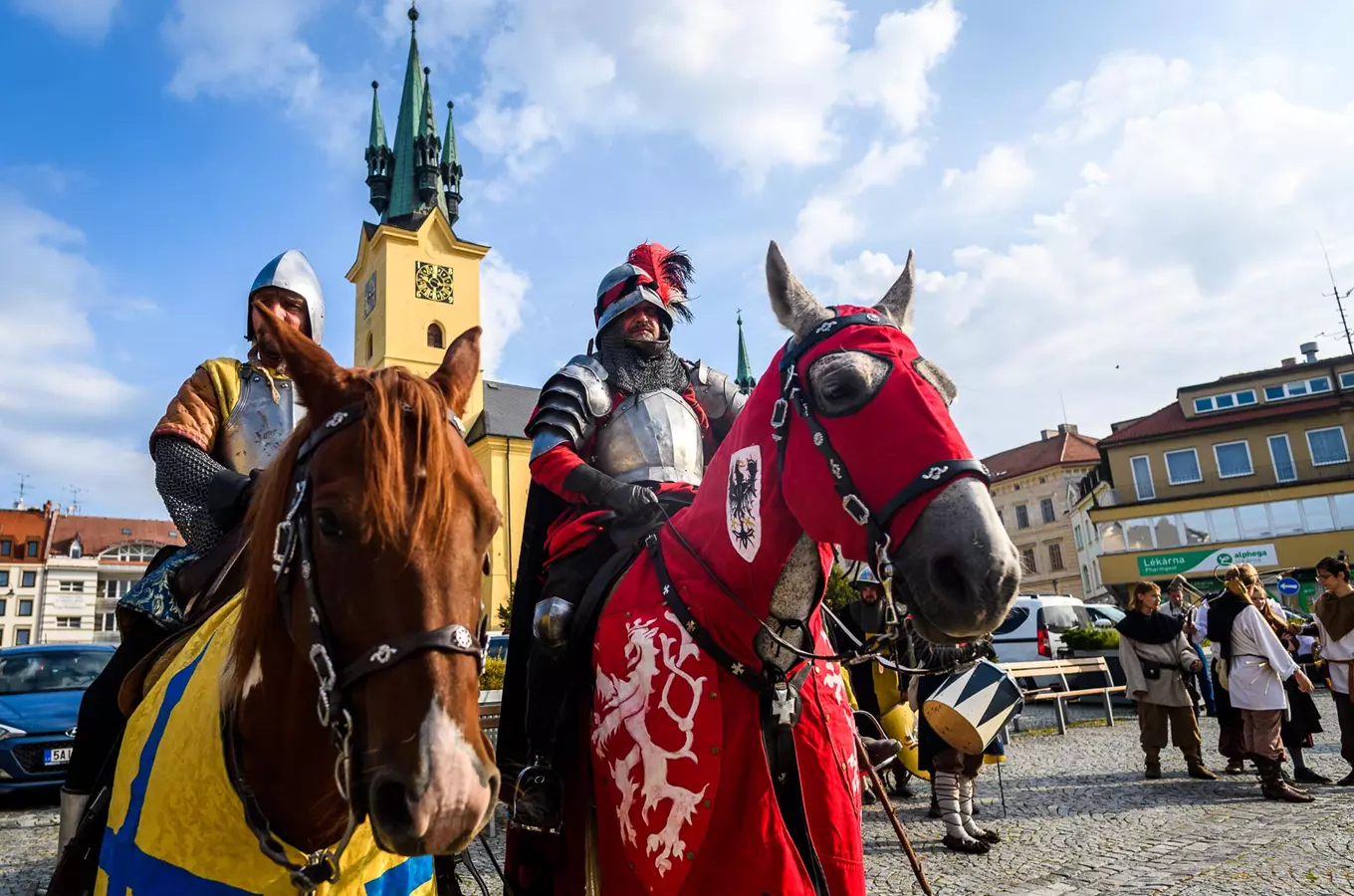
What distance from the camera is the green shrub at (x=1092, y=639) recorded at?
16.9 m

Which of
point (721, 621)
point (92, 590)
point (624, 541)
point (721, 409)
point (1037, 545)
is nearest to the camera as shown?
point (721, 621)

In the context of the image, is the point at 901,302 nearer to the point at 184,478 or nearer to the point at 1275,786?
the point at 184,478

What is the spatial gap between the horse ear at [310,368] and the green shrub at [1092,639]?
17884 mm

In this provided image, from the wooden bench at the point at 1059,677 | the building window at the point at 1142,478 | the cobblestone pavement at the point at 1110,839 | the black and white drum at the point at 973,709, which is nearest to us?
the cobblestone pavement at the point at 1110,839

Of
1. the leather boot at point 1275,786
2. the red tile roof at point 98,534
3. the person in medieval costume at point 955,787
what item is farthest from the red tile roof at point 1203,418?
the red tile roof at point 98,534

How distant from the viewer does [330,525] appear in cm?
163

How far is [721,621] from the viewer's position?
101 inches

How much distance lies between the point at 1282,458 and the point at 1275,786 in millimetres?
35179

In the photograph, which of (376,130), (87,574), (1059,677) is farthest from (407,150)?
(1059,677)

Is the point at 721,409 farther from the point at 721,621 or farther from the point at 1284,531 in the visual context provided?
the point at 1284,531

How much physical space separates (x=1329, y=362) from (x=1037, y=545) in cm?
2008

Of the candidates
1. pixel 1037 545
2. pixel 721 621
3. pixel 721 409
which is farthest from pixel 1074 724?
pixel 1037 545

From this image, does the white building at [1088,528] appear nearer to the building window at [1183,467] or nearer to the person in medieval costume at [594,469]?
the building window at [1183,467]

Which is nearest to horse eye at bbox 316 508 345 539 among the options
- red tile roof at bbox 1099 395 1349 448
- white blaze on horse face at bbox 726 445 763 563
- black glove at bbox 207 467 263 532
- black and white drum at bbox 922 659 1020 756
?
black glove at bbox 207 467 263 532
